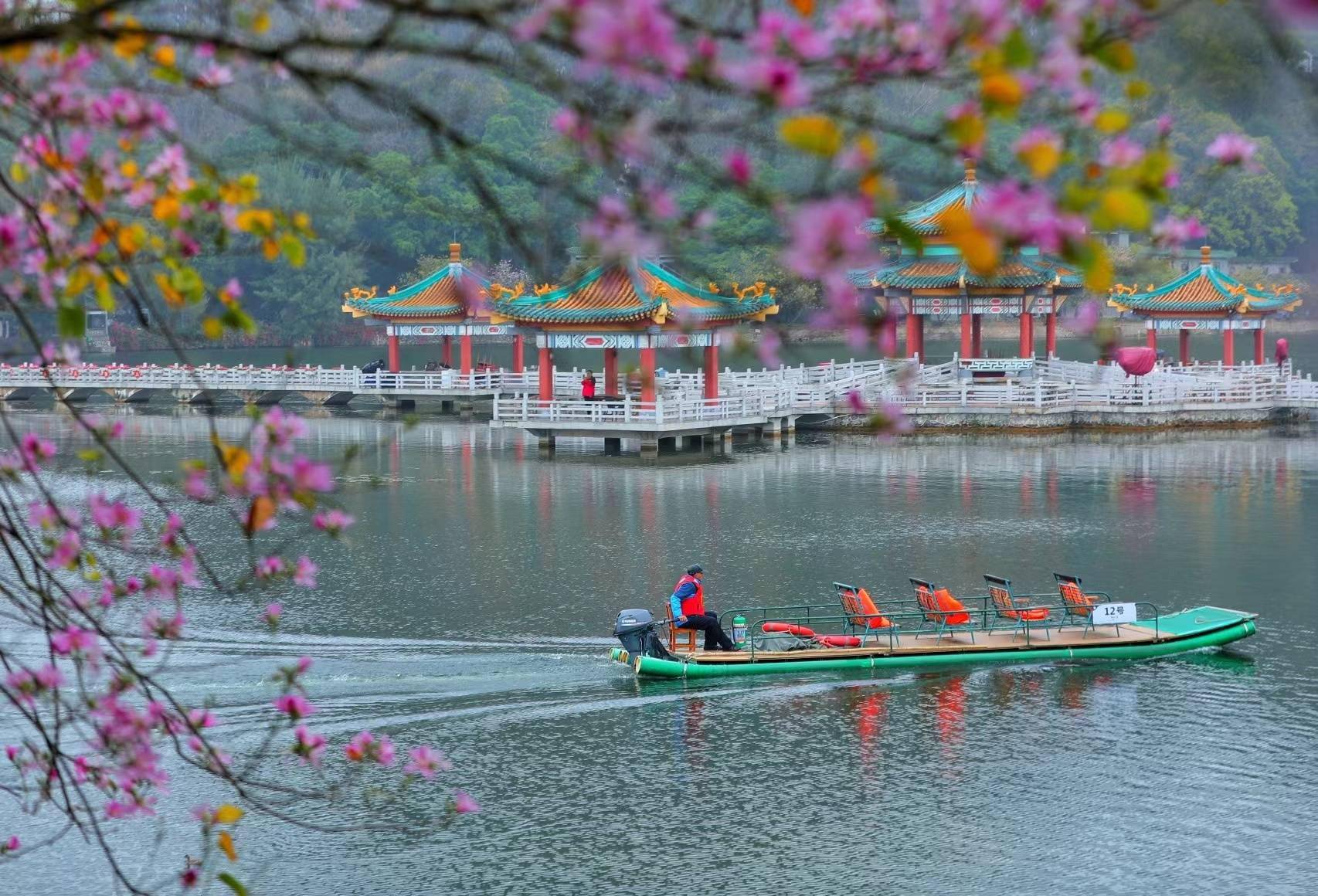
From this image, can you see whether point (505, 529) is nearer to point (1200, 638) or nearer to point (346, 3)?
point (1200, 638)

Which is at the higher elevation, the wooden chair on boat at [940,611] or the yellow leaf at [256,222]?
the yellow leaf at [256,222]

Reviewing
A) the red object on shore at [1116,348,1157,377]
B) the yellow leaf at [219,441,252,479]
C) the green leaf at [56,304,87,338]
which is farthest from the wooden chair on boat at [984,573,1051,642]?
the red object on shore at [1116,348,1157,377]

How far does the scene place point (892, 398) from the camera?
48.2 metres

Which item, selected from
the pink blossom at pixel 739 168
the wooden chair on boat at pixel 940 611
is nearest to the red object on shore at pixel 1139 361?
the wooden chair on boat at pixel 940 611

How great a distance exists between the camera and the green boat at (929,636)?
2081 centimetres

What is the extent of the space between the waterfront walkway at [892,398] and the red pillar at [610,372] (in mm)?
105

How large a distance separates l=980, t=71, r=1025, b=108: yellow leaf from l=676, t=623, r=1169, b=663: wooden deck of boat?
654 inches

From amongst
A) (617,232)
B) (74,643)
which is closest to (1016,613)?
(74,643)

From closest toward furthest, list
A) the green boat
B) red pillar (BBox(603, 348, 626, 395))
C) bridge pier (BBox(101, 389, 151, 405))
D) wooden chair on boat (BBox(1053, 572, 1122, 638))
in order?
1. the green boat
2. wooden chair on boat (BBox(1053, 572, 1122, 638))
3. red pillar (BBox(603, 348, 626, 395))
4. bridge pier (BBox(101, 389, 151, 405))

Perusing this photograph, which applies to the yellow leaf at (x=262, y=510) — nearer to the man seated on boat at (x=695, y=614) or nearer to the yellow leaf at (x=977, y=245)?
the yellow leaf at (x=977, y=245)

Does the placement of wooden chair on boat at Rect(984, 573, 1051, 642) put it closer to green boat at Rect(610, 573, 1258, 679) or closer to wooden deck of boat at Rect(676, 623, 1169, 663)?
green boat at Rect(610, 573, 1258, 679)

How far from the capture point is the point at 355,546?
30.5 metres

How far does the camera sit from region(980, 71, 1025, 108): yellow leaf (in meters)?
4.41

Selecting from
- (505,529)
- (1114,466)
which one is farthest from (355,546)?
(1114,466)
